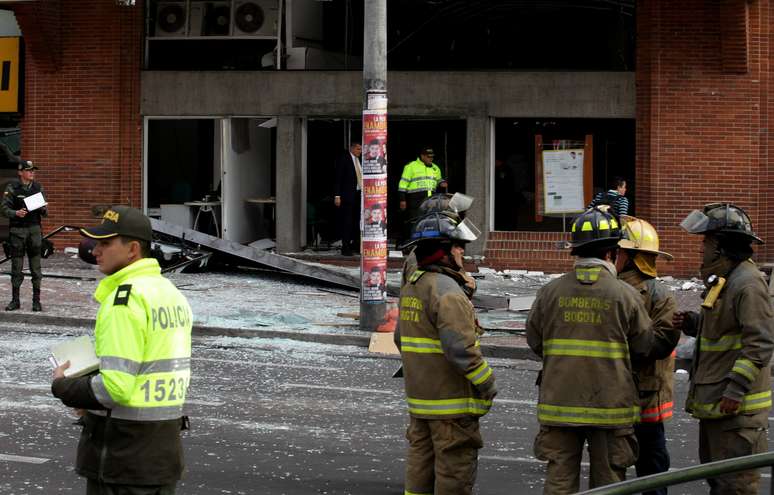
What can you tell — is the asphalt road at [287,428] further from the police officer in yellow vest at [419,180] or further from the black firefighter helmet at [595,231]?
the police officer in yellow vest at [419,180]

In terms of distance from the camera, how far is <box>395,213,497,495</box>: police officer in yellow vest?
6309 millimetres

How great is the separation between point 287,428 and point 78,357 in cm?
489

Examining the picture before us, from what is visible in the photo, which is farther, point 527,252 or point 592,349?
point 527,252

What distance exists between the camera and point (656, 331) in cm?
668

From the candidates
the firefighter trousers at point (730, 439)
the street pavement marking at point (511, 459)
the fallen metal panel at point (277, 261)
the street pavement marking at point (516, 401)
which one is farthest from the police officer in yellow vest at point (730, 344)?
the fallen metal panel at point (277, 261)

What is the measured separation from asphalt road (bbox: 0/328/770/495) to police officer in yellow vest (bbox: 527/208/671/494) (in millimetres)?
1049

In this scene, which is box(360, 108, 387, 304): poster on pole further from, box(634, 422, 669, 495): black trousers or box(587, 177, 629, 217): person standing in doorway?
box(634, 422, 669, 495): black trousers

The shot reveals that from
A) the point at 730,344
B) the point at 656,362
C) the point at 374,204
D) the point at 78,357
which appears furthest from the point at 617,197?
the point at 78,357

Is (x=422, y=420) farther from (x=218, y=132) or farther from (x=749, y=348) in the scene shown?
(x=218, y=132)

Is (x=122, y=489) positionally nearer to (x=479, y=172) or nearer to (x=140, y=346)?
A: (x=140, y=346)

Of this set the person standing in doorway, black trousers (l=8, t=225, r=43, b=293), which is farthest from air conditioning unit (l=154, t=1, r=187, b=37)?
the person standing in doorway

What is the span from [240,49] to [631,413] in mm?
17286

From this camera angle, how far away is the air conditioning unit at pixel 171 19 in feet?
74.3

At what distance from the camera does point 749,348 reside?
6168 mm
